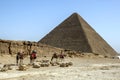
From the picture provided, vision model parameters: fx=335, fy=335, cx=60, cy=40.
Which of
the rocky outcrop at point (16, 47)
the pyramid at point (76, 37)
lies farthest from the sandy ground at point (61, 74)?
the pyramid at point (76, 37)

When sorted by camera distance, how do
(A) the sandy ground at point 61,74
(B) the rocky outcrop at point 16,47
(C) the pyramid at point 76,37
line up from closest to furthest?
(A) the sandy ground at point 61,74
(B) the rocky outcrop at point 16,47
(C) the pyramid at point 76,37

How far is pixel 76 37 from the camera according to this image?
80438 mm

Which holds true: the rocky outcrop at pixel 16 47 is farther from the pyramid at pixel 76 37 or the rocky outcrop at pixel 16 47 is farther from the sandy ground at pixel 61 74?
the pyramid at pixel 76 37

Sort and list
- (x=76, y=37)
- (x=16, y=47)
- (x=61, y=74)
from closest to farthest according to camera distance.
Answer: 1. (x=61, y=74)
2. (x=16, y=47)
3. (x=76, y=37)

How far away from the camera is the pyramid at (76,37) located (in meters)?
76.6

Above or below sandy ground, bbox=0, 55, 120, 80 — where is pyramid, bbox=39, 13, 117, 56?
above

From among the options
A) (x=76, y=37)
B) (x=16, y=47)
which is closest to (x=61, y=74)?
(x=16, y=47)

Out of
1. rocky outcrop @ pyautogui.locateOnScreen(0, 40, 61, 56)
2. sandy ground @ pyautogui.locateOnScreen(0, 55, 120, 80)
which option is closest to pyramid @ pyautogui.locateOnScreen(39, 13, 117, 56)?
rocky outcrop @ pyautogui.locateOnScreen(0, 40, 61, 56)

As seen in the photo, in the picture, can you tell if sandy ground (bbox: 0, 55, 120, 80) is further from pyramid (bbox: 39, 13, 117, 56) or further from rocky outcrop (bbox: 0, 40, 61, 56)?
pyramid (bbox: 39, 13, 117, 56)

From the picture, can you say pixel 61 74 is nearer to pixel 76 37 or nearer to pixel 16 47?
pixel 16 47

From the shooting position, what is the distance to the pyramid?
7662 centimetres

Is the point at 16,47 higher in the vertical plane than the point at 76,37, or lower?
lower

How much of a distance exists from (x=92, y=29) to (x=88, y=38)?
13791 mm

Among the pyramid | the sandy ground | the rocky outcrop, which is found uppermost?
the pyramid
